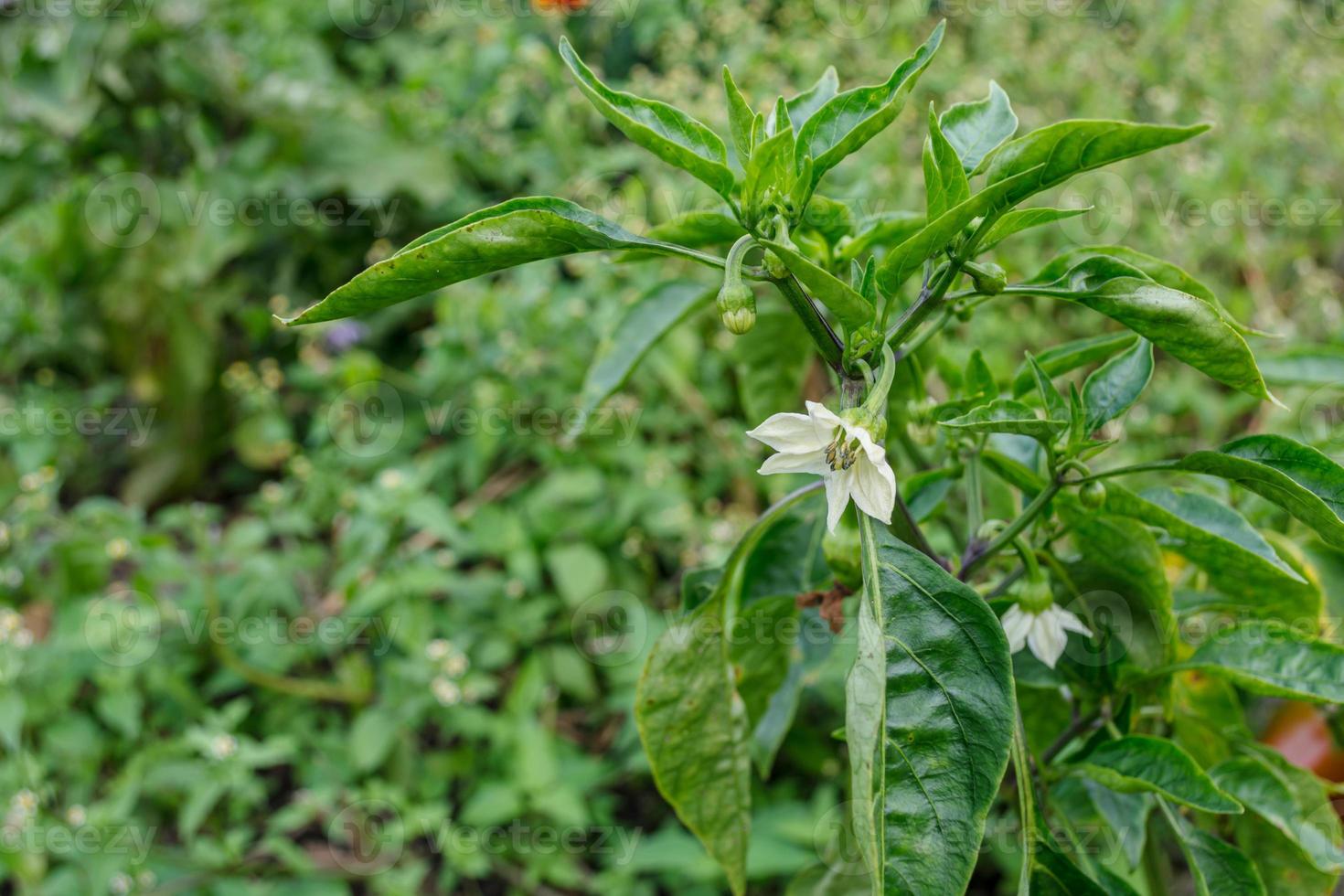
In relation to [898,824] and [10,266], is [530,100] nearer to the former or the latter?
[10,266]

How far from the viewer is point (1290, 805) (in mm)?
622

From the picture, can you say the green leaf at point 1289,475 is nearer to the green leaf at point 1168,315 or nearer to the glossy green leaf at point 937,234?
the green leaf at point 1168,315

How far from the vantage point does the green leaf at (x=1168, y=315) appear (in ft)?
1.57

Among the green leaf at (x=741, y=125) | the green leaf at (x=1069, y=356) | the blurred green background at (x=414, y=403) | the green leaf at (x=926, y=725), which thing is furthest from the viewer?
the blurred green background at (x=414, y=403)

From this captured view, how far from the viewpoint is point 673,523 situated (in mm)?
1551

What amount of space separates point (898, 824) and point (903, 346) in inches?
11.5

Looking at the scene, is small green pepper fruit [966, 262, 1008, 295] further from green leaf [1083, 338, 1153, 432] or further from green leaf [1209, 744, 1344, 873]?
green leaf [1209, 744, 1344, 873]

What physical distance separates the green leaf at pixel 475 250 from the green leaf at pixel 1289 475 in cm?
31

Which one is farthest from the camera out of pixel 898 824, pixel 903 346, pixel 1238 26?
pixel 1238 26

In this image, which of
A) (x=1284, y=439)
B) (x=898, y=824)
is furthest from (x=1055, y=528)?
(x=898, y=824)

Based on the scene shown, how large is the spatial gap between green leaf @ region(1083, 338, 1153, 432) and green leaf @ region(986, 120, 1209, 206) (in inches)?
5.7

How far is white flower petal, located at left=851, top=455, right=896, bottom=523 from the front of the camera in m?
0.50

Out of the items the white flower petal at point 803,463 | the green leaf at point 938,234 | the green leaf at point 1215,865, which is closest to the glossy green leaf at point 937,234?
the green leaf at point 938,234

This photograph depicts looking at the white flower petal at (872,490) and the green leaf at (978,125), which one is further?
the green leaf at (978,125)
